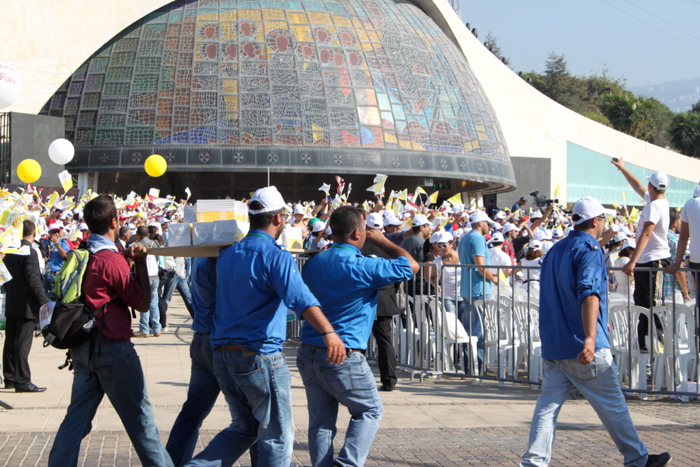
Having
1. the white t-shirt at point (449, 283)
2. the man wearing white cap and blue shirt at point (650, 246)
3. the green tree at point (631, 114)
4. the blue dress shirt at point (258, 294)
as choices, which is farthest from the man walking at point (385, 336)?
the green tree at point (631, 114)

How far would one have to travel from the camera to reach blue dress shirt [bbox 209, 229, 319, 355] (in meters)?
4.24

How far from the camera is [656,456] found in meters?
Answer: 4.85

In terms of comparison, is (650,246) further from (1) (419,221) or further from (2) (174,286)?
(2) (174,286)

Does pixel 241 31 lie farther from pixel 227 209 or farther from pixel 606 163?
pixel 227 209

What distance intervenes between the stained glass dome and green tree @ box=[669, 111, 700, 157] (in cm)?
4740

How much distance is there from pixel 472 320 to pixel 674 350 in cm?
212

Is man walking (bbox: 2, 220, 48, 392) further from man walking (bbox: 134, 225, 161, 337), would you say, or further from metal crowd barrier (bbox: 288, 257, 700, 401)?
metal crowd barrier (bbox: 288, 257, 700, 401)

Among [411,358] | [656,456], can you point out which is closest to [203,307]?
[656,456]

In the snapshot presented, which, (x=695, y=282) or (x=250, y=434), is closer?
(x=250, y=434)

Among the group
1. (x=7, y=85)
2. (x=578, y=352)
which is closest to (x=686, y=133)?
(x=7, y=85)

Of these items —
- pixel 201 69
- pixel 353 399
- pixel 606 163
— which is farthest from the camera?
pixel 606 163

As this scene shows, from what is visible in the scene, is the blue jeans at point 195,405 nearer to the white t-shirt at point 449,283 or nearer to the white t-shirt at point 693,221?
the white t-shirt at point 449,283

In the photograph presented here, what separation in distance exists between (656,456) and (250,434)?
7.61ft

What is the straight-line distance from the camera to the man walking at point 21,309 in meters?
7.95
